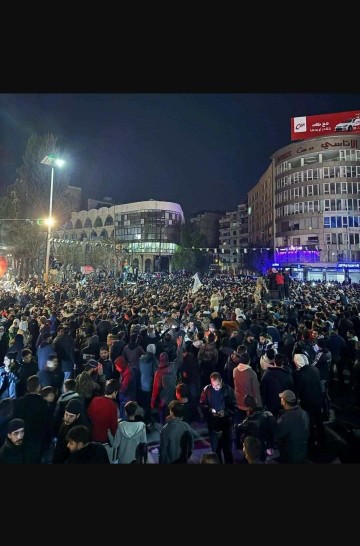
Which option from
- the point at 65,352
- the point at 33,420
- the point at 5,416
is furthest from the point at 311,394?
the point at 65,352

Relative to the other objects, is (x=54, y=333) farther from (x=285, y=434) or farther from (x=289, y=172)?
(x=289, y=172)

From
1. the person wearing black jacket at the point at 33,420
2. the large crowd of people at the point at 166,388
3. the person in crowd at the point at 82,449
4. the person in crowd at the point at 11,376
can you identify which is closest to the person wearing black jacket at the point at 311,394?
the large crowd of people at the point at 166,388

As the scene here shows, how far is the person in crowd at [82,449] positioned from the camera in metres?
3.69

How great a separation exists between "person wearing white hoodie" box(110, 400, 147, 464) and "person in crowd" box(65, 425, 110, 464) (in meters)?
0.53

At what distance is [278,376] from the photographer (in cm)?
537

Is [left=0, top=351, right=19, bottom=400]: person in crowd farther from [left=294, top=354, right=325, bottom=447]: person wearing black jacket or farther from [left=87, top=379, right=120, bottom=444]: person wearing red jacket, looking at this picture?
[left=294, top=354, right=325, bottom=447]: person wearing black jacket

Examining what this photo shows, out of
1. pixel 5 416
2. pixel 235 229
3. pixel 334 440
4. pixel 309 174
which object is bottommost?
pixel 334 440

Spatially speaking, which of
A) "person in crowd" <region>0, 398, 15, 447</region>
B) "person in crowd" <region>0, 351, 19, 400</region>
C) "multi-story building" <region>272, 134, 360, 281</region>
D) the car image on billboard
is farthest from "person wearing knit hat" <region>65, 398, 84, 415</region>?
"multi-story building" <region>272, 134, 360, 281</region>

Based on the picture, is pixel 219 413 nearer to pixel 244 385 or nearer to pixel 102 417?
pixel 244 385

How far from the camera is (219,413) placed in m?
4.93

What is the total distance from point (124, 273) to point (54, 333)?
20.4m

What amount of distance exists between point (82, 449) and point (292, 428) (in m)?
2.66

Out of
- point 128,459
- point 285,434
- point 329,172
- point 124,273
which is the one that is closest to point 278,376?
point 285,434

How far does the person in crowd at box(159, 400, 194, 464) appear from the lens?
423 centimetres
